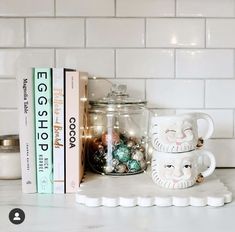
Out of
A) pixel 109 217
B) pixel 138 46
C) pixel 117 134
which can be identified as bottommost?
pixel 109 217

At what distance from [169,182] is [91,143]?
0.28 metres

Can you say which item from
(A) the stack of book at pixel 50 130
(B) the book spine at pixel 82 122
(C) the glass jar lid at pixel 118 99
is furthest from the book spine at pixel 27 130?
(C) the glass jar lid at pixel 118 99

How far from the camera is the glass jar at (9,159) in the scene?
1.04 meters

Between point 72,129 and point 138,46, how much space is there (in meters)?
0.36

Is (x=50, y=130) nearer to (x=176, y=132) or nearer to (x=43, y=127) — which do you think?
(x=43, y=127)

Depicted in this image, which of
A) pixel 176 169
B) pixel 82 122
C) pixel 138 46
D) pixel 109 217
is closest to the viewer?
pixel 109 217

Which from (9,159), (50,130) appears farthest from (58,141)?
(9,159)

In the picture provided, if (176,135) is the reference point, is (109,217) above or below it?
below

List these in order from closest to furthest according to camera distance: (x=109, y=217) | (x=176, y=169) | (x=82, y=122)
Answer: (x=109, y=217) < (x=176, y=169) < (x=82, y=122)

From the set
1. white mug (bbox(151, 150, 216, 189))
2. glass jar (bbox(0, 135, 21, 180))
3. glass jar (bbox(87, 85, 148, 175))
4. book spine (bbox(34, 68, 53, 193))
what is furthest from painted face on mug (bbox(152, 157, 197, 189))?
glass jar (bbox(0, 135, 21, 180))

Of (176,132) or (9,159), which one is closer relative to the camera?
(176,132)

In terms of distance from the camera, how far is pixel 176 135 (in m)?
0.91

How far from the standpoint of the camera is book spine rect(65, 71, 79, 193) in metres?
0.93

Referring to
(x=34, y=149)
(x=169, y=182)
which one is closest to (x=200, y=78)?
(x=169, y=182)
